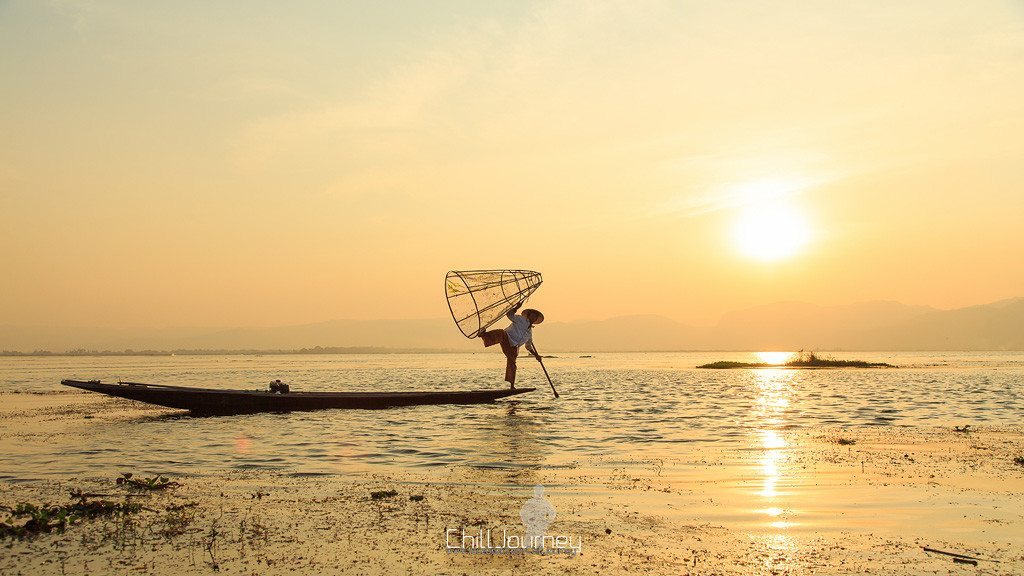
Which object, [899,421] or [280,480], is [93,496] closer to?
[280,480]

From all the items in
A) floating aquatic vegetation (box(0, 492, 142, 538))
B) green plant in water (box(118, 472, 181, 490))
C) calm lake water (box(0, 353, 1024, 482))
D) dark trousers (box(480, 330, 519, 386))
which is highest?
dark trousers (box(480, 330, 519, 386))

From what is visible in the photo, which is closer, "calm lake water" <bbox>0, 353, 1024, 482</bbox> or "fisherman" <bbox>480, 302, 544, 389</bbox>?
"calm lake water" <bbox>0, 353, 1024, 482</bbox>

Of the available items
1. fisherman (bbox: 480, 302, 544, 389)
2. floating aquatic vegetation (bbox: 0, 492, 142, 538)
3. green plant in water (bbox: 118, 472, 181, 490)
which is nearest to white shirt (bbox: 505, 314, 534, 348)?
fisherman (bbox: 480, 302, 544, 389)

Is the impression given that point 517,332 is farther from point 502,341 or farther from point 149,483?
point 149,483

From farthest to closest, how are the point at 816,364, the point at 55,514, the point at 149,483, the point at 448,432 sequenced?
the point at 816,364, the point at 448,432, the point at 149,483, the point at 55,514

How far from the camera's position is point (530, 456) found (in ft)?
60.2

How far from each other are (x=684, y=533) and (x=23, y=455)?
16.4 m

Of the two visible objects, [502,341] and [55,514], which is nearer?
[55,514]

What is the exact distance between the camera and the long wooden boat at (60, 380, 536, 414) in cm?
2798

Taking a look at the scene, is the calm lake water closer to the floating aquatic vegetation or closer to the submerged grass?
the floating aquatic vegetation

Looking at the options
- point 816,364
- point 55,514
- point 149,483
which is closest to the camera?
point 55,514

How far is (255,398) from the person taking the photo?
30109 mm

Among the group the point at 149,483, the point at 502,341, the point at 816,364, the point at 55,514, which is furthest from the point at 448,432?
the point at 816,364

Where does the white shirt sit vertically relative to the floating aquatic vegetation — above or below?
above
